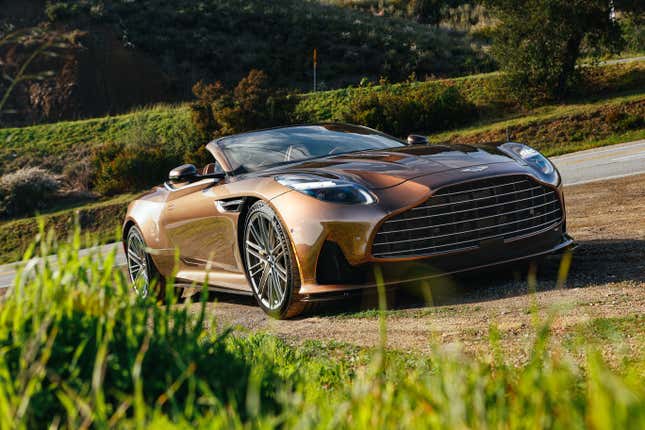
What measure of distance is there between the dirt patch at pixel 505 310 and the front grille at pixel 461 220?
15.6 inches

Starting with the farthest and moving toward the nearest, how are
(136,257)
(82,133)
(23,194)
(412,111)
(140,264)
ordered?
(82,133), (412,111), (23,194), (136,257), (140,264)

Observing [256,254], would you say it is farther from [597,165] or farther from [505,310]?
[597,165]

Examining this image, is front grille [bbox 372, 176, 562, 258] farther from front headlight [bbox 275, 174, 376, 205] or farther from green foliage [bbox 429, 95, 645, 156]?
green foliage [bbox 429, 95, 645, 156]

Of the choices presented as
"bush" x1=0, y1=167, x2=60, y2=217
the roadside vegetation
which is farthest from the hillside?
"bush" x1=0, y1=167, x2=60, y2=217

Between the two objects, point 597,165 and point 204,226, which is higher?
point 204,226

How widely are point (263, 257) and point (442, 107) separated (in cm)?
1976

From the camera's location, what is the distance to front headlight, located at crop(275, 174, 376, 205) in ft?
18.2

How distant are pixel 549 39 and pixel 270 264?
2121 centimetres

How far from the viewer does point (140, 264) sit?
27.2ft

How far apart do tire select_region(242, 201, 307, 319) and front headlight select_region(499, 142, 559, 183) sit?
1.91 meters

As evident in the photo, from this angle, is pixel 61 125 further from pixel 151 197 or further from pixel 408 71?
pixel 151 197

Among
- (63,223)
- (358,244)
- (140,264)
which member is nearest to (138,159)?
(63,223)

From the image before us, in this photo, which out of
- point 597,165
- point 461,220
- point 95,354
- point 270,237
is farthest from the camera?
point 597,165

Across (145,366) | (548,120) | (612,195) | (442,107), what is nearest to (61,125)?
(442,107)
